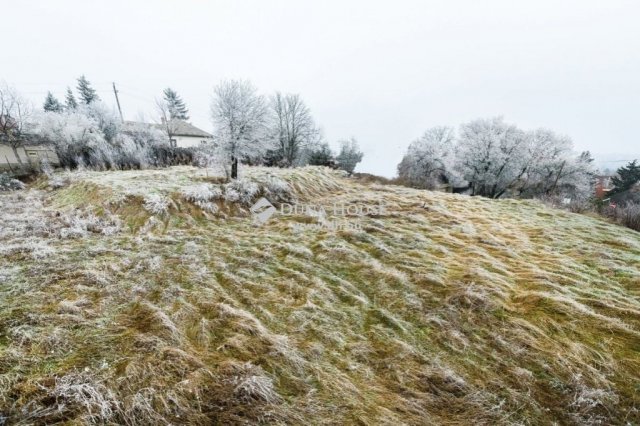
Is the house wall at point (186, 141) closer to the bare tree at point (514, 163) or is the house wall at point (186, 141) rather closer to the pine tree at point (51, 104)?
the pine tree at point (51, 104)

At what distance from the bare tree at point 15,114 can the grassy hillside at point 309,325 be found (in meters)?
13.7

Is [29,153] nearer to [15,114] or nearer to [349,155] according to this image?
[15,114]

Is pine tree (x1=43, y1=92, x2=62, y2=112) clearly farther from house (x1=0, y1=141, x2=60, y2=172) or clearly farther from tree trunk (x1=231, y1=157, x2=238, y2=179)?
tree trunk (x1=231, y1=157, x2=238, y2=179)

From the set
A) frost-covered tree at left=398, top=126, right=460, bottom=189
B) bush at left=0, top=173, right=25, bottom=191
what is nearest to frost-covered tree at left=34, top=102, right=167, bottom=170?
bush at left=0, top=173, right=25, bottom=191

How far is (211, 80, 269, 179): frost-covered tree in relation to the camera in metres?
12.8

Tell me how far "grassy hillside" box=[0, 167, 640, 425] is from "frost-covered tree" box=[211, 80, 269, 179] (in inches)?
213

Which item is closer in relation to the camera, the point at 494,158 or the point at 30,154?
the point at 30,154

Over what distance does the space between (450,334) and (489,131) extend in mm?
27949

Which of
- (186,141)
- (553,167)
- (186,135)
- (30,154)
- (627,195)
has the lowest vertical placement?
(627,195)

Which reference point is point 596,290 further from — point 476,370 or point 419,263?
point 476,370

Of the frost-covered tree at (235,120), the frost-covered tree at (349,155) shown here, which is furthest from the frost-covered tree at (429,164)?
the frost-covered tree at (235,120)

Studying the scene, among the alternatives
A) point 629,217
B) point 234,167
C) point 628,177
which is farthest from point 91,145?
point 628,177
